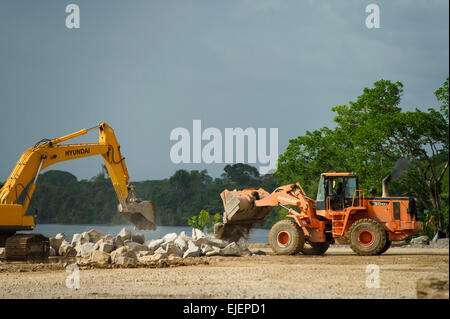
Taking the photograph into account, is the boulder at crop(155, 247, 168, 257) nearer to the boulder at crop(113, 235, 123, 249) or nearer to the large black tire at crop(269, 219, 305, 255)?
the boulder at crop(113, 235, 123, 249)

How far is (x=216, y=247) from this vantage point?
19.5 metres

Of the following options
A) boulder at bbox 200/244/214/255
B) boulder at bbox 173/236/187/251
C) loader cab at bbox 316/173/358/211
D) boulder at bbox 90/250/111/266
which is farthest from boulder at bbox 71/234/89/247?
loader cab at bbox 316/173/358/211

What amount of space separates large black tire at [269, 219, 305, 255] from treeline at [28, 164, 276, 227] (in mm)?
44200

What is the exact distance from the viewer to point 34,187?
18.6 m

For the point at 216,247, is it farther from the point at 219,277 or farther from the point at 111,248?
the point at 219,277

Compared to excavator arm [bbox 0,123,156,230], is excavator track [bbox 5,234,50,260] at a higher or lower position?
lower

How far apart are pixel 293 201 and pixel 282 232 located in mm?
1127

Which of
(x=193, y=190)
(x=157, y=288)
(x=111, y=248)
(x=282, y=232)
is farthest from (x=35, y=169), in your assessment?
(x=193, y=190)

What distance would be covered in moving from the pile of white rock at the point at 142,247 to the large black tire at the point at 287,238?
4.01ft

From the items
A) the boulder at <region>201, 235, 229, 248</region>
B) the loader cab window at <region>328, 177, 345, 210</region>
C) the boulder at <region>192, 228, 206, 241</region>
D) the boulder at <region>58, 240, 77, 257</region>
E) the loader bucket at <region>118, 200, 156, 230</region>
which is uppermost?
the loader cab window at <region>328, 177, 345, 210</region>

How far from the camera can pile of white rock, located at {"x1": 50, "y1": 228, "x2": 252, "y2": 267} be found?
17297 mm

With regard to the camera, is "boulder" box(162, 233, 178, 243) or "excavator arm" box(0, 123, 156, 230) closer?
"excavator arm" box(0, 123, 156, 230)

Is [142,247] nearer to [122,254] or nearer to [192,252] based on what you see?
[192,252]

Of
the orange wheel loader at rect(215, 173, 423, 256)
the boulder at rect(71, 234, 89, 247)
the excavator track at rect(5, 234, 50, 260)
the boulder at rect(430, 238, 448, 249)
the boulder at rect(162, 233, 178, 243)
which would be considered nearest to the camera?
the orange wheel loader at rect(215, 173, 423, 256)
